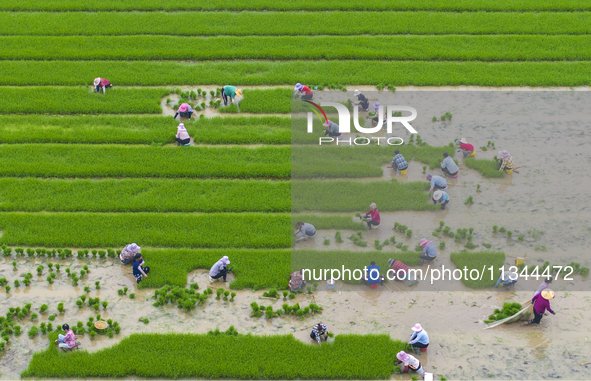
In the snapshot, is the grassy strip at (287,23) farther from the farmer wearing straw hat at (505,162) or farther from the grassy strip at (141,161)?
the farmer wearing straw hat at (505,162)

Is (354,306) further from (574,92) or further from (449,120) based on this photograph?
(574,92)

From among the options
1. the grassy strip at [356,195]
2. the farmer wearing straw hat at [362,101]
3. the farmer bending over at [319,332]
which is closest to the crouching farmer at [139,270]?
the grassy strip at [356,195]

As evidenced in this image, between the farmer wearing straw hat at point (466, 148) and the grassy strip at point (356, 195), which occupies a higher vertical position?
the farmer wearing straw hat at point (466, 148)

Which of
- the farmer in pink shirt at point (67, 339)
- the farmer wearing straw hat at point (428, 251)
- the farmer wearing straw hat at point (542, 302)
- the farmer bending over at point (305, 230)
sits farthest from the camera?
the farmer bending over at point (305, 230)

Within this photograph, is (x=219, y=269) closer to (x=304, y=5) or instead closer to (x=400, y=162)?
(x=400, y=162)

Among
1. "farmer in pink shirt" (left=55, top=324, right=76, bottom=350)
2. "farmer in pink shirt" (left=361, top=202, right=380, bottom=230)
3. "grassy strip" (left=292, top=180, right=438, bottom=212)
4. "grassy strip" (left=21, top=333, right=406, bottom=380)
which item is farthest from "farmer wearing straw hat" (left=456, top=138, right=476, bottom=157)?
"farmer in pink shirt" (left=55, top=324, right=76, bottom=350)

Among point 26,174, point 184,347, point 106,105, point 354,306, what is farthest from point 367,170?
point 26,174
